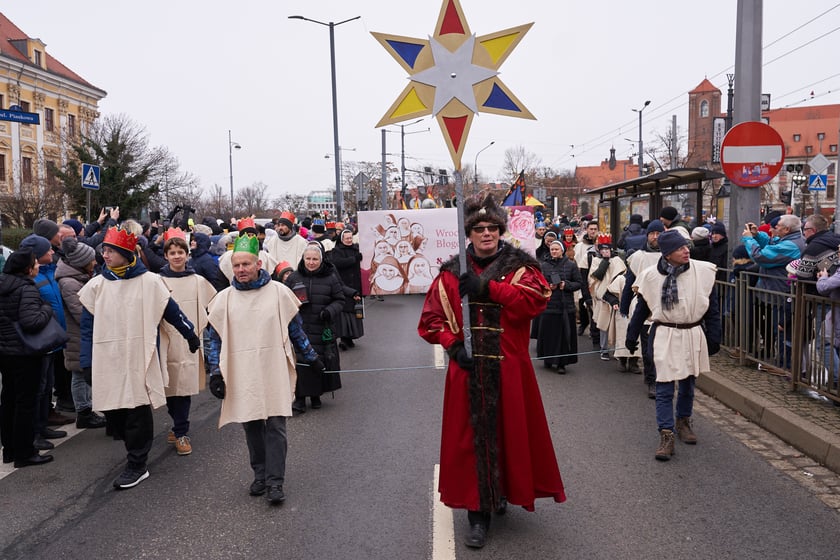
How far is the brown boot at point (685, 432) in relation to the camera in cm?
620

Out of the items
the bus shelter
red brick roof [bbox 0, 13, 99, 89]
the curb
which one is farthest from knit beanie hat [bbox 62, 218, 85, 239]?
red brick roof [bbox 0, 13, 99, 89]

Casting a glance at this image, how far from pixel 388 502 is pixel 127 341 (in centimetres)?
227

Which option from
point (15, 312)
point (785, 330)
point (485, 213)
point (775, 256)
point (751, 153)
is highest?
point (751, 153)

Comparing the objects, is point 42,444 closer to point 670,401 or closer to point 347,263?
point 670,401

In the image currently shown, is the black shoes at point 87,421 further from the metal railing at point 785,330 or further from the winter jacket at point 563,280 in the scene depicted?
the metal railing at point 785,330

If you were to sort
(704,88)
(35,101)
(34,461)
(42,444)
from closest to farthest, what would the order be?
(34,461) < (42,444) < (35,101) < (704,88)

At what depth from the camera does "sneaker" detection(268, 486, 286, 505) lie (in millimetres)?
4984

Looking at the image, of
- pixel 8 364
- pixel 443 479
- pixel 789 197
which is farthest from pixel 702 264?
pixel 789 197

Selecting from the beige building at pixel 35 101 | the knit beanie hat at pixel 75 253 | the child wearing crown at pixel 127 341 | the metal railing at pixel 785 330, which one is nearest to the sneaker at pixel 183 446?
the child wearing crown at pixel 127 341

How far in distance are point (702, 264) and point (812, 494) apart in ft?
6.19

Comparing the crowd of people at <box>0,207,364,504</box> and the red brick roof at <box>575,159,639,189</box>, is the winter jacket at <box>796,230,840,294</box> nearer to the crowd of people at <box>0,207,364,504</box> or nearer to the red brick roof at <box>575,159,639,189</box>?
the crowd of people at <box>0,207,364,504</box>

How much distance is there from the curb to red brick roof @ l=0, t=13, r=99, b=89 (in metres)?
52.6

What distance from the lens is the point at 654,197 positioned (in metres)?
15.4

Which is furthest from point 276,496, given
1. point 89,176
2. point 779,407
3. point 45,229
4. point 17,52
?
point 17,52
